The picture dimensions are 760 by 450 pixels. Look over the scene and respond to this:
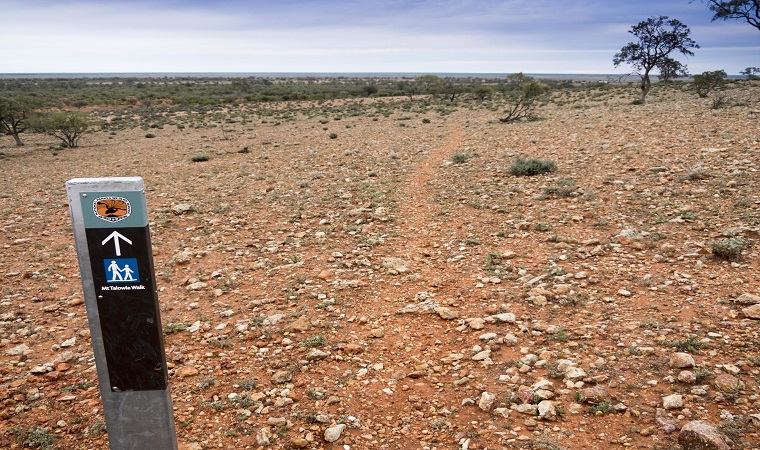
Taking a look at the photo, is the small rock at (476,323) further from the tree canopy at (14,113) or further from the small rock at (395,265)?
the tree canopy at (14,113)

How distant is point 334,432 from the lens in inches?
152

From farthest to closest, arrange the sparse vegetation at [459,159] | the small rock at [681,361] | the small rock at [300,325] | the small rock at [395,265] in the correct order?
the sparse vegetation at [459,159] → the small rock at [395,265] → the small rock at [300,325] → the small rock at [681,361]

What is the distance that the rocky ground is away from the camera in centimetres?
391

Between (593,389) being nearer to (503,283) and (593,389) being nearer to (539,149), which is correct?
(503,283)

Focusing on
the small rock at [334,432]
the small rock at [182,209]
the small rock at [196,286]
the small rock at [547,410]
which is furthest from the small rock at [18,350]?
A: the small rock at [547,410]

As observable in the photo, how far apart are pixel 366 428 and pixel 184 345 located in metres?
2.60

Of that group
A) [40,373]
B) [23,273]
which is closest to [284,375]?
[40,373]

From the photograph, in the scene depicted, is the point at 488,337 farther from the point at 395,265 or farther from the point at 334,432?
the point at 395,265

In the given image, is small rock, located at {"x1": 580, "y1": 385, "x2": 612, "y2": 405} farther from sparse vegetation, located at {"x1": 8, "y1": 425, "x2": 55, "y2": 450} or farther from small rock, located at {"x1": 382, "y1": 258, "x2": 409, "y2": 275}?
sparse vegetation, located at {"x1": 8, "y1": 425, "x2": 55, "y2": 450}

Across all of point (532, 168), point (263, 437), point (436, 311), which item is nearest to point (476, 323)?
point (436, 311)

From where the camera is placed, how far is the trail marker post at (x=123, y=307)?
96.3 inches

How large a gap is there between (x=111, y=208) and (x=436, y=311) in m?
4.16

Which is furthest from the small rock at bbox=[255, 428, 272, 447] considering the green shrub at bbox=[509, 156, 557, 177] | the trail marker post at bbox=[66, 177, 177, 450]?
the green shrub at bbox=[509, 156, 557, 177]

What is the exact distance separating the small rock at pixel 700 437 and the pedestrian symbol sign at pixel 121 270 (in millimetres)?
3911
